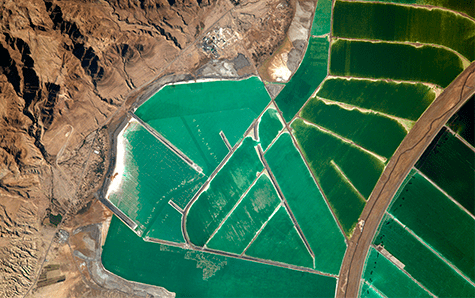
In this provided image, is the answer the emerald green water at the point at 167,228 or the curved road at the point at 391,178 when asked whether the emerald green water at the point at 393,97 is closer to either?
the curved road at the point at 391,178

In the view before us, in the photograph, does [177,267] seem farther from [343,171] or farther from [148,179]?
[343,171]

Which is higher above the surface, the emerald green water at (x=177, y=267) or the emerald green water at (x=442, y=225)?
the emerald green water at (x=442, y=225)

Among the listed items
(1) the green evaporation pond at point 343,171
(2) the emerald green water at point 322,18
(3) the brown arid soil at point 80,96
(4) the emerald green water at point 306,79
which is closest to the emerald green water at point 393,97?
(4) the emerald green water at point 306,79

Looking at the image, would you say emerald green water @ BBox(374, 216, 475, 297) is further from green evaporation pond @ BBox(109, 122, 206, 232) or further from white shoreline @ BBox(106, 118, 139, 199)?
white shoreline @ BBox(106, 118, 139, 199)

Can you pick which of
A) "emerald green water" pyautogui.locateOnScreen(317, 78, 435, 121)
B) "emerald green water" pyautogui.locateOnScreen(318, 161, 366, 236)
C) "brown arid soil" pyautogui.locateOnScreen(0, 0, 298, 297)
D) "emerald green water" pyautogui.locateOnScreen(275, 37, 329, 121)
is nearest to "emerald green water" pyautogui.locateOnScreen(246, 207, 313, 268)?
"emerald green water" pyautogui.locateOnScreen(318, 161, 366, 236)

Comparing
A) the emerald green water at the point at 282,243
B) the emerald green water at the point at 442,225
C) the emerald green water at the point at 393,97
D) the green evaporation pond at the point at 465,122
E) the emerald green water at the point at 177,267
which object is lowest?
the emerald green water at the point at 177,267

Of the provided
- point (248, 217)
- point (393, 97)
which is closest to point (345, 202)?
point (248, 217)
